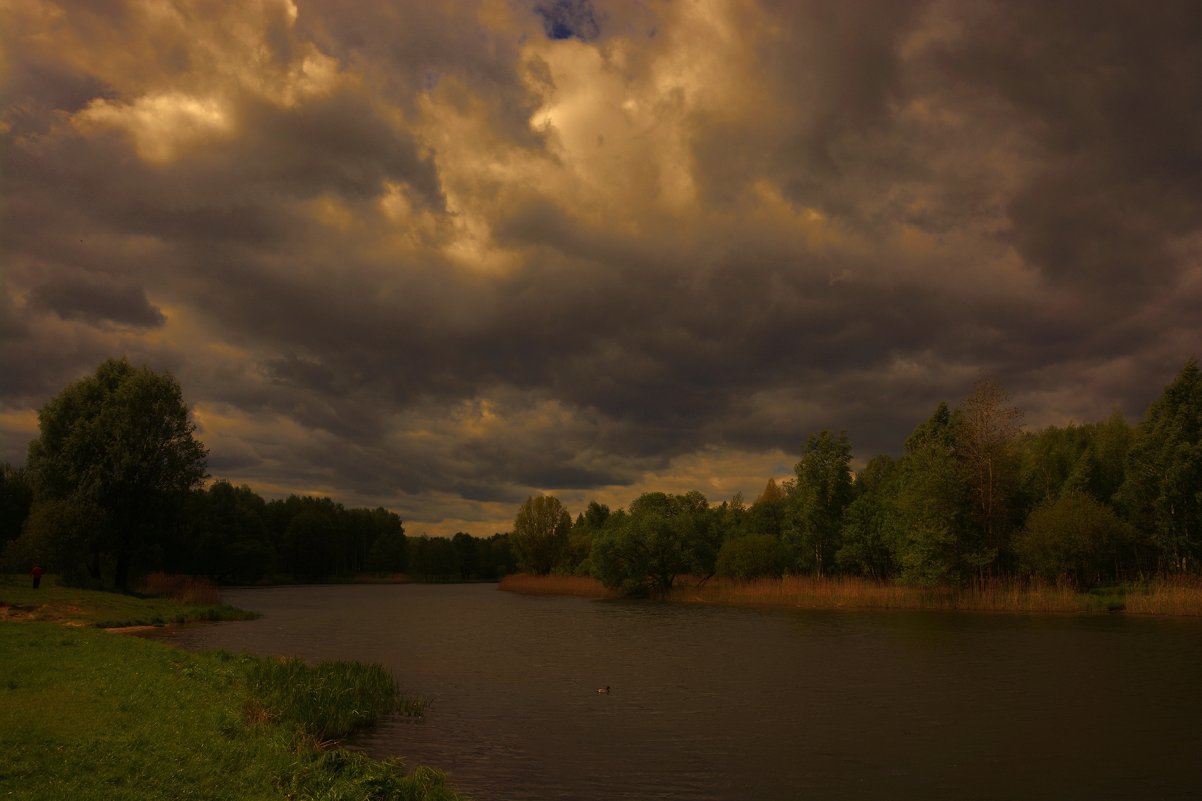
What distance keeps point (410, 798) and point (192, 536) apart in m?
128

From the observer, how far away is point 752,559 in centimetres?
8512

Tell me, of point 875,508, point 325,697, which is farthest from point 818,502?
point 325,697

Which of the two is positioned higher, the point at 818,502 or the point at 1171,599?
the point at 818,502

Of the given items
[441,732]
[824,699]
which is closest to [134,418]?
[441,732]

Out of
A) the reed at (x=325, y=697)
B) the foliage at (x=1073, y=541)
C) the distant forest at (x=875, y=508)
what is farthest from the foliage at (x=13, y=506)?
the foliage at (x=1073, y=541)

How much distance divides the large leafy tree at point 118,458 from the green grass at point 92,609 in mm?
7041

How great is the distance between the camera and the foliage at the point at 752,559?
85125 mm

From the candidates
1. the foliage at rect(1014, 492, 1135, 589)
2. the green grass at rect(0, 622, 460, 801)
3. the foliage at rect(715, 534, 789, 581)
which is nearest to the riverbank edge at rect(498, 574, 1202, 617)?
the foliage at rect(715, 534, 789, 581)

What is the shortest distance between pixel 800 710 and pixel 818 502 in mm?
68389

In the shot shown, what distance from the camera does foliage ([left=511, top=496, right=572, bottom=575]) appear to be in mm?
142875

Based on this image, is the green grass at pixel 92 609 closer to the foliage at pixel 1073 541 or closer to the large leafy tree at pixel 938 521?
the large leafy tree at pixel 938 521

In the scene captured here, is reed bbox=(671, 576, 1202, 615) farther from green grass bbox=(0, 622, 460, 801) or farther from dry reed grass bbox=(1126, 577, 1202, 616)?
green grass bbox=(0, 622, 460, 801)

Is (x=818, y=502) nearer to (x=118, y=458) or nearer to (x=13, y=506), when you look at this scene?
(x=118, y=458)

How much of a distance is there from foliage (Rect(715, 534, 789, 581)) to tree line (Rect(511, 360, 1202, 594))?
176 mm
